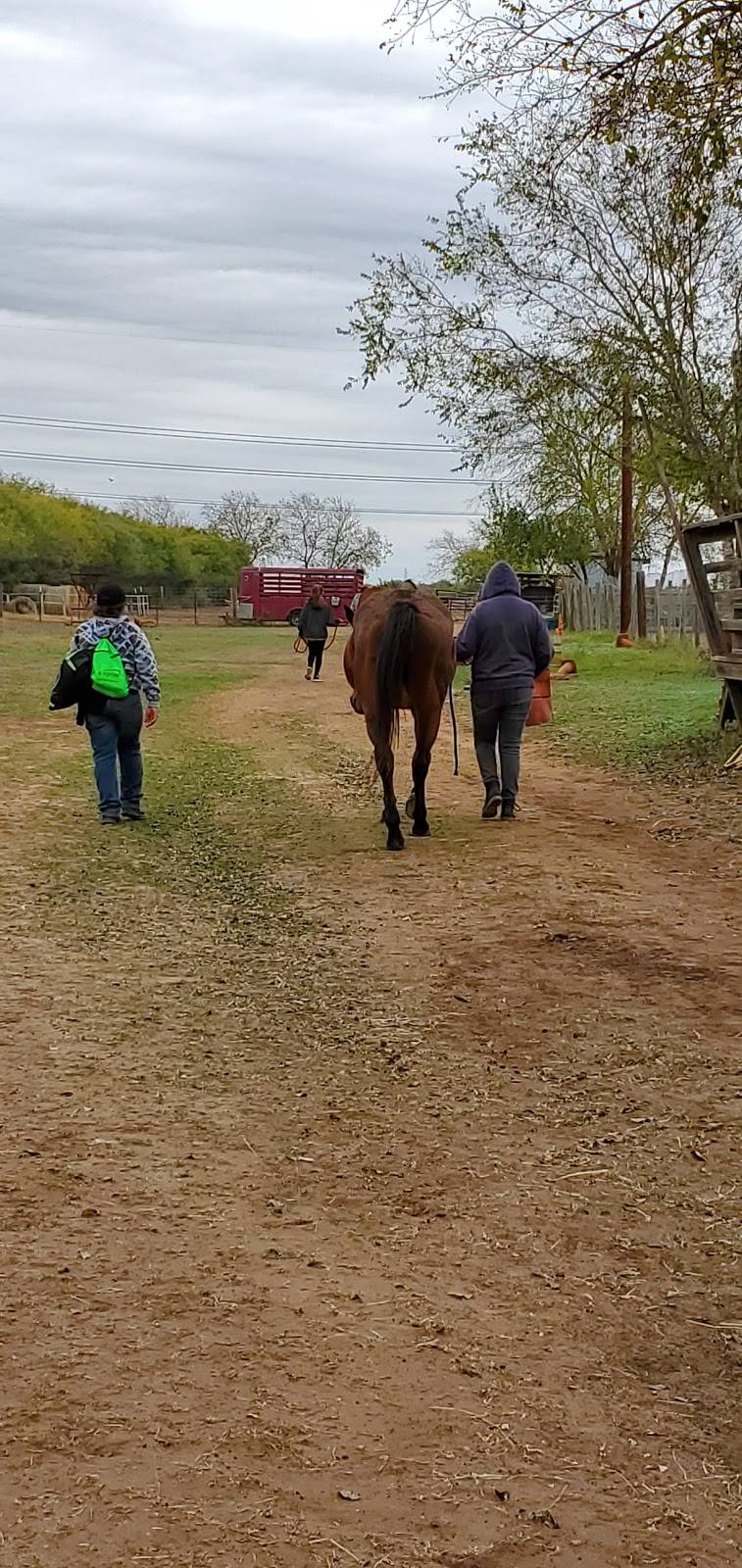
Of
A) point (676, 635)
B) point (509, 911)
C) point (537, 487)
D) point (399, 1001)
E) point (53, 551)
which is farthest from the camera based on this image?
point (53, 551)

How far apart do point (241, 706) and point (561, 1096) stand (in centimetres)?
1661

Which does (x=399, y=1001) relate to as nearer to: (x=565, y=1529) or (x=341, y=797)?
(x=565, y=1529)

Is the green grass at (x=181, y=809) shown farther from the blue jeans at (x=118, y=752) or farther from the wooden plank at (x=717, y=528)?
the wooden plank at (x=717, y=528)

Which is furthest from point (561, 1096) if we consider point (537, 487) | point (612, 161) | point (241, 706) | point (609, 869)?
point (537, 487)

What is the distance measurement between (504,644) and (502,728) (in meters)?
0.61

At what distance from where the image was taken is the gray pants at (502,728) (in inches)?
403

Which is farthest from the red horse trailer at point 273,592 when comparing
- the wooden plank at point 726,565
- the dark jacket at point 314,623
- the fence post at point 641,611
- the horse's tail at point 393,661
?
the horse's tail at point 393,661

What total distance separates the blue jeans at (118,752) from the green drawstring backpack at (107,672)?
88 mm

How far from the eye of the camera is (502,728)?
1038 centimetres

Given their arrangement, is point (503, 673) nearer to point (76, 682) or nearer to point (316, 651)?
point (76, 682)

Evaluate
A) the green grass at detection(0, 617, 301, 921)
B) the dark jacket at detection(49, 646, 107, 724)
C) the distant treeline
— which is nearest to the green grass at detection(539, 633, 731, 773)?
the green grass at detection(0, 617, 301, 921)

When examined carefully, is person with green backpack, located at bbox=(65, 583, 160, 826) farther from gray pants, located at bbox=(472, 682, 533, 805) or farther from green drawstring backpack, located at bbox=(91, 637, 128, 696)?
gray pants, located at bbox=(472, 682, 533, 805)

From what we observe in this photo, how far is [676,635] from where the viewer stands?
35781 millimetres

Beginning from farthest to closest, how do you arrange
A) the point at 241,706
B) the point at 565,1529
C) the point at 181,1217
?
the point at 241,706, the point at 181,1217, the point at 565,1529
